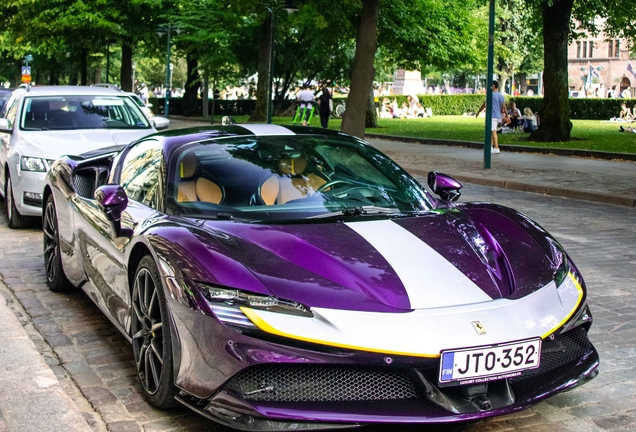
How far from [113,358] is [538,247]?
2.51 meters

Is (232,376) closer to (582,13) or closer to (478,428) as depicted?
(478,428)

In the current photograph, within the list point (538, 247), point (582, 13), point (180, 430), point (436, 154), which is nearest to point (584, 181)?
point (436, 154)

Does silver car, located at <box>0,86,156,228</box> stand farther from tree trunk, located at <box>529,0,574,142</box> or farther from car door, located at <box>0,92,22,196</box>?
tree trunk, located at <box>529,0,574,142</box>

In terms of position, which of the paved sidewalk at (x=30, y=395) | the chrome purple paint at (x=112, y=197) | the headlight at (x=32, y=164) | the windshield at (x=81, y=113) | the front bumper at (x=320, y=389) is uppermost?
the windshield at (x=81, y=113)

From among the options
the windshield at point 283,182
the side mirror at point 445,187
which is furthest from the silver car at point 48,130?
the side mirror at point 445,187

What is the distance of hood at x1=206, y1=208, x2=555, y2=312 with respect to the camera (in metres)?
3.64

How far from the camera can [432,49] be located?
36.3 m

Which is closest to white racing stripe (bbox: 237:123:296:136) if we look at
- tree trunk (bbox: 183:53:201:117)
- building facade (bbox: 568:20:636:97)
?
tree trunk (bbox: 183:53:201:117)

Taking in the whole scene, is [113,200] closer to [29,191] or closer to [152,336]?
[152,336]

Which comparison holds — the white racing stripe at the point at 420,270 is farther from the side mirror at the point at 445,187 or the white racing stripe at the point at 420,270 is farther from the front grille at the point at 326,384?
the side mirror at the point at 445,187

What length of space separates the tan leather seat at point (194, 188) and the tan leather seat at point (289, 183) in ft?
0.83

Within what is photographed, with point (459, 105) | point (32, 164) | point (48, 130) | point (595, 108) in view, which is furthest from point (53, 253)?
point (459, 105)

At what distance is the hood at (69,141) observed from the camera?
9.81m

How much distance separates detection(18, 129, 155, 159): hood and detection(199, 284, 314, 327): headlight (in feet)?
20.4
